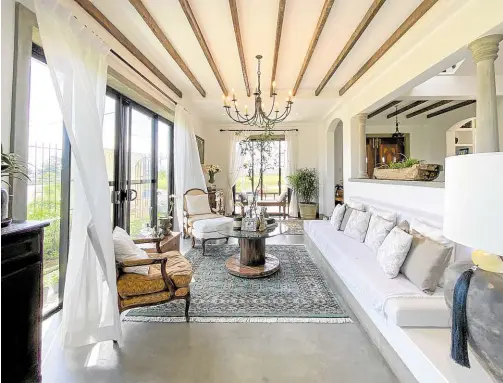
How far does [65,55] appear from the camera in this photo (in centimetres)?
194

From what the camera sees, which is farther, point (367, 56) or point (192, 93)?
point (192, 93)

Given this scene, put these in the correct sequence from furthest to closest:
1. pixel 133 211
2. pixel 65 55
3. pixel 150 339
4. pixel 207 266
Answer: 1. pixel 133 211
2. pixel 207 266
3. pixel 150 339
4. pixel 65 55

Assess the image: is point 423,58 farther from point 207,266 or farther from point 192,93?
point 192,93

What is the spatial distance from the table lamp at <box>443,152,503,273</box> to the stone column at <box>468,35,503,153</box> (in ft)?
5.73

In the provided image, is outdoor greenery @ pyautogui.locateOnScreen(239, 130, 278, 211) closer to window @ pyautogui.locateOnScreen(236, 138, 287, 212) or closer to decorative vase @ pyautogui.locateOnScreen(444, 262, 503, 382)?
window @ pyautogui.locateOnScreen(236, 138, 287, 212)

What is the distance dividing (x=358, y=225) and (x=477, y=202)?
2759mm

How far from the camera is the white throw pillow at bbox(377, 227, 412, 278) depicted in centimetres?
222

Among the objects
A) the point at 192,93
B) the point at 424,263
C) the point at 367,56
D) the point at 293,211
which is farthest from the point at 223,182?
the point at 424,263

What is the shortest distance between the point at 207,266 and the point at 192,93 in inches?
141

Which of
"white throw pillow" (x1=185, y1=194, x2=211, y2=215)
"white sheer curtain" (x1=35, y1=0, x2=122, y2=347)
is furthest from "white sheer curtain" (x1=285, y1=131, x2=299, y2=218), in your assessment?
"white sheer curtain" (x1=35, y1=0, x2=122, y2=347)

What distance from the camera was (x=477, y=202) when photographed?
88cm

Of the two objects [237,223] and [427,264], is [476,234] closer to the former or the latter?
[427,264]

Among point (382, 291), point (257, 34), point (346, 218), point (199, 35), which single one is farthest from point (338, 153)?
point (382, 291)

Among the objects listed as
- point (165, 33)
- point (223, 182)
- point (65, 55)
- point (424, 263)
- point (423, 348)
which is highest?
point (165, 33)
